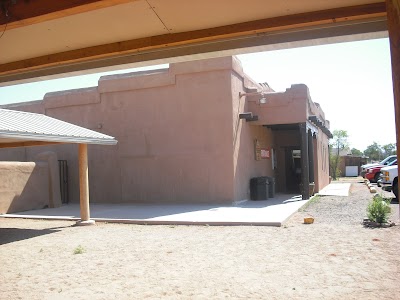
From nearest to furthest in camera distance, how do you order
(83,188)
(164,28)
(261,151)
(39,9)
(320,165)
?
(39,9) < (164,28) < (83,188) < (261,151) < (320,165)

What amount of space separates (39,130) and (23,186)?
22.1 ft

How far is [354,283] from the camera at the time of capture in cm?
558

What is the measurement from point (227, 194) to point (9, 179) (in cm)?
853

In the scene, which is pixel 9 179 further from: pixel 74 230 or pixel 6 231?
pixel 74 230

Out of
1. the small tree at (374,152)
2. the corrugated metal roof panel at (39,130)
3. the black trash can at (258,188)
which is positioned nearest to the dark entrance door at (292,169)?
the black trash can at (258,188)

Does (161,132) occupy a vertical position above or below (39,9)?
above

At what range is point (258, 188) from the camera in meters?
17.3

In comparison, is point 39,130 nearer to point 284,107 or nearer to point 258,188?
point 258,188

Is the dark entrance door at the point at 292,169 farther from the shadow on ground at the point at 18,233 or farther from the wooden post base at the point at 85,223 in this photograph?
the shadow on ground at the point at 18,233

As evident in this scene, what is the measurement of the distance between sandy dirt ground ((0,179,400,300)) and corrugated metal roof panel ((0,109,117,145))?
2576 millimetres

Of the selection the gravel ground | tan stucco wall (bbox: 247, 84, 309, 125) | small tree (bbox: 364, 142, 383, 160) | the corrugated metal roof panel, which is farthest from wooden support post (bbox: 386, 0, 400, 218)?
small tree (bbox: 364, 142, 383, 160)

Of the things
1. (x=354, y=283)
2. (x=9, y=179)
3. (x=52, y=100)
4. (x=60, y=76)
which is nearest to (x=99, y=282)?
(x=60, y=76)

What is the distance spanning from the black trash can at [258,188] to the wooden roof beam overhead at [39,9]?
14.8 m

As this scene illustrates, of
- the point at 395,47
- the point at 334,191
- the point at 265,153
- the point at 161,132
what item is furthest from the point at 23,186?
the point at 395,47
